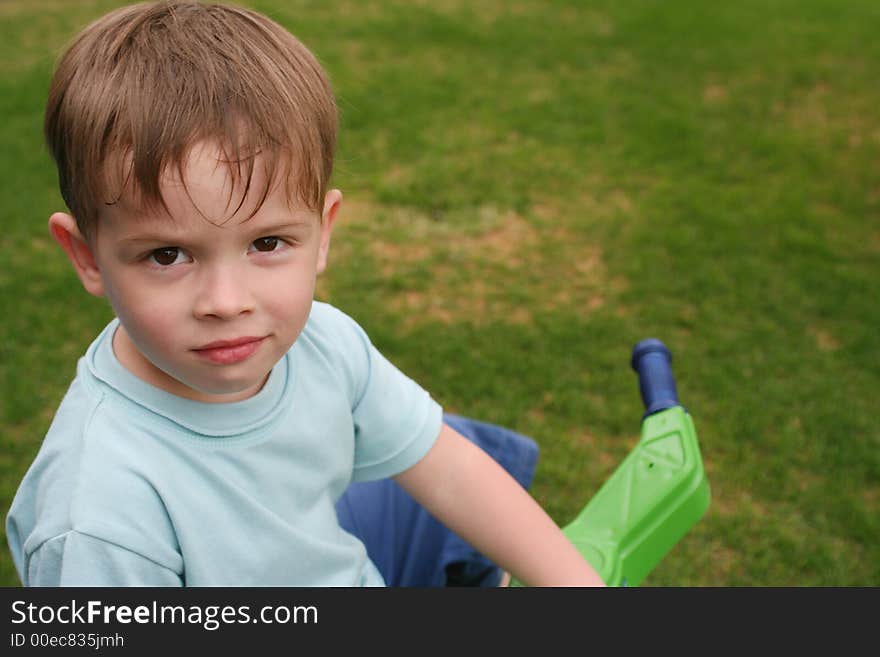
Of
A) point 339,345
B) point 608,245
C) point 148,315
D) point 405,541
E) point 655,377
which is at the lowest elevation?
point 405,541

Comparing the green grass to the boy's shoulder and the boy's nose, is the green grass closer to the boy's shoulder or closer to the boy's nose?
the boy's shoulder

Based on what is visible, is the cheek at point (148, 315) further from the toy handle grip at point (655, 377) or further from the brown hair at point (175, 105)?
the toy handle grip at point (655, 377)

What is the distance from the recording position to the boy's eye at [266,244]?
99 cm

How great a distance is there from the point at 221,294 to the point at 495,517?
53 centimetres

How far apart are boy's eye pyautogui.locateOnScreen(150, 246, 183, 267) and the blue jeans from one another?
0.70 m

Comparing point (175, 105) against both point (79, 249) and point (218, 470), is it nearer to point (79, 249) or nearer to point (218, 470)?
point (79, 249)

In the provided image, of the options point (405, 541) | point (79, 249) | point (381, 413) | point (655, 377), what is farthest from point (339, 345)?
point (655, 377)

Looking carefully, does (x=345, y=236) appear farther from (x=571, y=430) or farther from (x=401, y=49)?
(x=401, y=49)

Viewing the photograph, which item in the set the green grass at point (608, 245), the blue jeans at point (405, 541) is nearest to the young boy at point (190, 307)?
the blue jeans at point (405, 541)

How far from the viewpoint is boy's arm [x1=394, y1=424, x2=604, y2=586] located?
1294 mm

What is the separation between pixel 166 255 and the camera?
95 cm

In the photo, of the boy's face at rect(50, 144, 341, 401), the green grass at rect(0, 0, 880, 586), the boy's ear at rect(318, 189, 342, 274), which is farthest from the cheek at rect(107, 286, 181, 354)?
the green grass at rect(0, 0, 880, 586)

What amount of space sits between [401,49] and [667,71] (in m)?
1.16

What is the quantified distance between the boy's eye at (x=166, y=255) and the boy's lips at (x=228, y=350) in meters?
0.09
